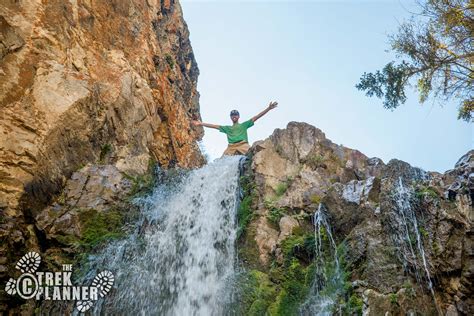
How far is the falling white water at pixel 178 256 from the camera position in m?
8.73

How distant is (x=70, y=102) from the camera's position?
11227 millimetres

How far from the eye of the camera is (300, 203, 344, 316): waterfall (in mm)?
7492

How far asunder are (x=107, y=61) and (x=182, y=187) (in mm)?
5204

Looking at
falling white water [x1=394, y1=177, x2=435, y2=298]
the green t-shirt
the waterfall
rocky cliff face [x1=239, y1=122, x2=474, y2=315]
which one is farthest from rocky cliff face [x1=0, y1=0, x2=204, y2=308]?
falling white water [x1=394, y1=177, x2=435, y2=298]

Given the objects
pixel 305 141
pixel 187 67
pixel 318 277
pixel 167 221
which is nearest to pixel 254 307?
pixel 318 277

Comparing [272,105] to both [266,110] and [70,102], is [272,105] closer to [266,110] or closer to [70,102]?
[266,110]

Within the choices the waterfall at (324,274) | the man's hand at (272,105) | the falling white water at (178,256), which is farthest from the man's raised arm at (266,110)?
the waterfall at (324,274)

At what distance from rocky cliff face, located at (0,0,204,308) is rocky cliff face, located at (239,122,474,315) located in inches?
168

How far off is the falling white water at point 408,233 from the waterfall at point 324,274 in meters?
1.27

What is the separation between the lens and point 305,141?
1207cm

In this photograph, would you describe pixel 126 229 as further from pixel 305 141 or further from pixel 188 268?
pixel 305 141
